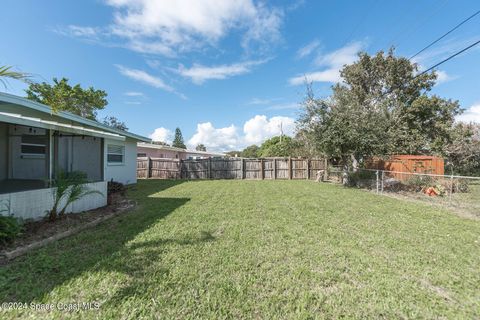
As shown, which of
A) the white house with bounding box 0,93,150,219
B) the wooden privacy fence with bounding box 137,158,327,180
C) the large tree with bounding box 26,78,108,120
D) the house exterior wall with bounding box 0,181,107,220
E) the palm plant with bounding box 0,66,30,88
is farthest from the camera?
the large tree with bounding box 26,78,108,120

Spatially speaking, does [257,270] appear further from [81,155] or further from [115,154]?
[115,154]

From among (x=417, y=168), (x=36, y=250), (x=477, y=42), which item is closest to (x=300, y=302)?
(x=36, y=250)

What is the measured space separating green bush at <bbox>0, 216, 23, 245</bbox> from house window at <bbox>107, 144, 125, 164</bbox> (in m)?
8.04

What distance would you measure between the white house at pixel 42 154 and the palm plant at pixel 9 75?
159 cm

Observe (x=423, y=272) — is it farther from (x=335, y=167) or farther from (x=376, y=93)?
(x=376, y=93)

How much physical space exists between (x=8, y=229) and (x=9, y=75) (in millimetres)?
2336

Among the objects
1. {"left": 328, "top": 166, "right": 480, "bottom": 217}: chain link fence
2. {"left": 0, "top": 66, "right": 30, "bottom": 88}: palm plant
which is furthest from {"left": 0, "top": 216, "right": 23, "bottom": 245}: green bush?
{"left": 328, "top": 166, "right": 480, "bottom": 217}: chain link fence

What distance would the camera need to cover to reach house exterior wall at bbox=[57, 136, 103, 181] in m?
7.92

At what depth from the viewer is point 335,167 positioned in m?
15.6

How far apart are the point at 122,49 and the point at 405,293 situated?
43.7 feet

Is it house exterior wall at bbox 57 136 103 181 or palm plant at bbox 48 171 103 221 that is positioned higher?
house exterior wall at bbox 57 136 103 181

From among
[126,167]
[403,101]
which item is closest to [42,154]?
[126,167]

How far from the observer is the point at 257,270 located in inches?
119

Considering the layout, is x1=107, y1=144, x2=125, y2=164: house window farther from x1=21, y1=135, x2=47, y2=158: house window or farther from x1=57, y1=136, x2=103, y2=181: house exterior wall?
x1=21, y1=135, x2=47, y2=158: house window
